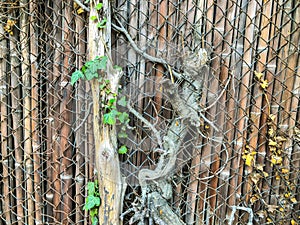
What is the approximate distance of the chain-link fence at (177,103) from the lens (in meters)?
1.64

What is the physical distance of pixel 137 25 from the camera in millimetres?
1653

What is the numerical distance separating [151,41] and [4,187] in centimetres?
118

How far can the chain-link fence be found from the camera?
164cm

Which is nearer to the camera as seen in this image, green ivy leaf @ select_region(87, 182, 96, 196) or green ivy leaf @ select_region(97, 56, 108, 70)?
green ivy leaf @ select_region(97, 56, 108, 70)

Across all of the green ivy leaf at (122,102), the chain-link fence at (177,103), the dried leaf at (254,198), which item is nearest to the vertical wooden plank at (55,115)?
the chain-link fence at (177,103)

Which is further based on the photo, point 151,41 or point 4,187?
point 4,187

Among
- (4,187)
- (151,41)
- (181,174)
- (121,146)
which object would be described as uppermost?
(151,41)

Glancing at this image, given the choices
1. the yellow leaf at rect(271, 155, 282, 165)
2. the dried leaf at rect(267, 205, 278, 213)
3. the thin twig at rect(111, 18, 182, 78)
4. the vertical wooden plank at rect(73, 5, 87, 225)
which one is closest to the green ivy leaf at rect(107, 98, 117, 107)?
the vertical wooden plank at rect(73, 5, 87, 225)

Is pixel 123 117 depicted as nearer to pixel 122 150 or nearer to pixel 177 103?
pixel 122 150

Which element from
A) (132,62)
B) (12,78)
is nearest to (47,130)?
(12,78)

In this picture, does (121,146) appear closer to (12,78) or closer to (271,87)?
(12,78)

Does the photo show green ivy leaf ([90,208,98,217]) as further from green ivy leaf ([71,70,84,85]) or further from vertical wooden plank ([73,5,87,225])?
green ivy leaf ([71,70,84,85])

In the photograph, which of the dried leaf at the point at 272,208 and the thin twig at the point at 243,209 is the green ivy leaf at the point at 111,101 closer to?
the thin twig at the point at 243,209

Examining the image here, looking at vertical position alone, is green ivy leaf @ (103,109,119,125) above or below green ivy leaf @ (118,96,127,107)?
below
